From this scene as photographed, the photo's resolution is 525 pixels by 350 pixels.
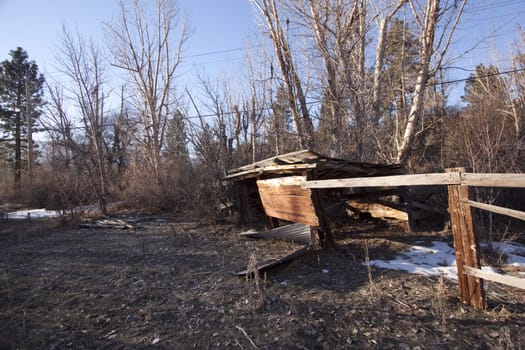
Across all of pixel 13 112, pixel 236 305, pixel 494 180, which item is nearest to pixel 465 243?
pixel 494 180

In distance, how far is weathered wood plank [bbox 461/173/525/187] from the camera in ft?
7.28

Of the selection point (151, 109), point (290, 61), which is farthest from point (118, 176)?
point (290, 61)

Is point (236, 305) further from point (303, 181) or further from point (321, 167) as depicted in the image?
point (321, 167)

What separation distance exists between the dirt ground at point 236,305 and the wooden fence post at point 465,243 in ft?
0.49

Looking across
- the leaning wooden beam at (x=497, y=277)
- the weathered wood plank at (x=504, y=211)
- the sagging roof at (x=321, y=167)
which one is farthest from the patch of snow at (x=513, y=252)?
the weathered wood plank at (x=504, y=211)

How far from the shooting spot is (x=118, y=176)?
52.4 ft

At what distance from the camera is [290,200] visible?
570 cm

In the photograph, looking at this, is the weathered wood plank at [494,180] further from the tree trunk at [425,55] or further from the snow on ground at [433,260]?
the tree trunk at [425,55]

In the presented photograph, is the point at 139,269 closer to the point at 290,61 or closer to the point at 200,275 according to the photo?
the point at 200,275

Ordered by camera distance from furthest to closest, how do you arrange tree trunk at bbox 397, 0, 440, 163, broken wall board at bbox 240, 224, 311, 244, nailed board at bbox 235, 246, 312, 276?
tree trunk at bbox 397, 0, 440, 163 < broken wall board at bbox 240, 224, 311, 244 < nailed board at bbox 235, 246, 312, 276

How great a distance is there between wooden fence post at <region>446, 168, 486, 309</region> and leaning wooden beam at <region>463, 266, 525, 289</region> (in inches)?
2.8

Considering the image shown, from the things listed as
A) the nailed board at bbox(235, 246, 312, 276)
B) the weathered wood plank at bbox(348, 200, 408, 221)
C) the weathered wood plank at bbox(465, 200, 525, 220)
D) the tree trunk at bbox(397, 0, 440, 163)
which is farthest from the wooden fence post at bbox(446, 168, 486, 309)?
the tree trunk at bbox(397, 0, 440, 163)

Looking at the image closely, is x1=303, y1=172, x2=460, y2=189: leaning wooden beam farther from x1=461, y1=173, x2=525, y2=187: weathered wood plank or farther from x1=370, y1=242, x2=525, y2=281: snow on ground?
x1=370, y1=242, x2=525, y2=281: snow on ground

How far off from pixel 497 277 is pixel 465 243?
42cm
